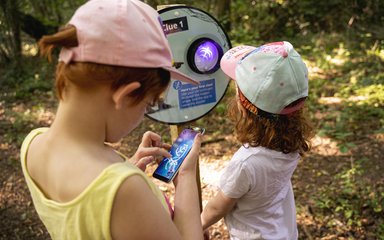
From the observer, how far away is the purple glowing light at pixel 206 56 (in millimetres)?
1498

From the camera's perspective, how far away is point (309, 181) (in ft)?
11.6

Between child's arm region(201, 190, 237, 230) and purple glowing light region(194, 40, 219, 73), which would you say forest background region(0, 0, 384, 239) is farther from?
purple glowing light region(194, 40, 219, 73)

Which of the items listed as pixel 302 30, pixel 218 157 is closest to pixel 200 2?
pixel 302 30

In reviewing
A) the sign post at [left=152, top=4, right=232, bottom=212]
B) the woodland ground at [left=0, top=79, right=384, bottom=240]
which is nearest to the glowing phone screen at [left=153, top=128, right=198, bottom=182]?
the sign post at [left=152, top=4, right=232, bottom=212]

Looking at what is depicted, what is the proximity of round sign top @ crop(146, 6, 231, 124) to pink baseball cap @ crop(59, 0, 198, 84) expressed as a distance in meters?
0.53

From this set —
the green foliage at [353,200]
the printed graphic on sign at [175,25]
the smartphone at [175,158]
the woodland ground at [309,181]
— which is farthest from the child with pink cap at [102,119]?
the green foliage at [353,200]

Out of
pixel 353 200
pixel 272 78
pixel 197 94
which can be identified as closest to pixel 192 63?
pixel 197 94

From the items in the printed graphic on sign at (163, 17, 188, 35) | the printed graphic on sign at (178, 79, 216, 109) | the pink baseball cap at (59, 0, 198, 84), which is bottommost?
the printed graphic on sign at (178, 79, 216, 109)

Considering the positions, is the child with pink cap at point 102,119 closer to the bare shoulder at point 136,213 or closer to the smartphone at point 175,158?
the bare shoulder at point 136,213

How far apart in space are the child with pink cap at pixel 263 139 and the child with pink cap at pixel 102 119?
1.80 feet

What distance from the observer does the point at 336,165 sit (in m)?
3.68

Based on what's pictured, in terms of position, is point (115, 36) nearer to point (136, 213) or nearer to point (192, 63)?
point (136, 213)

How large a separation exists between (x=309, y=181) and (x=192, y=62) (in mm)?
2447

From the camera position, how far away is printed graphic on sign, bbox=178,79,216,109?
5.04ft
